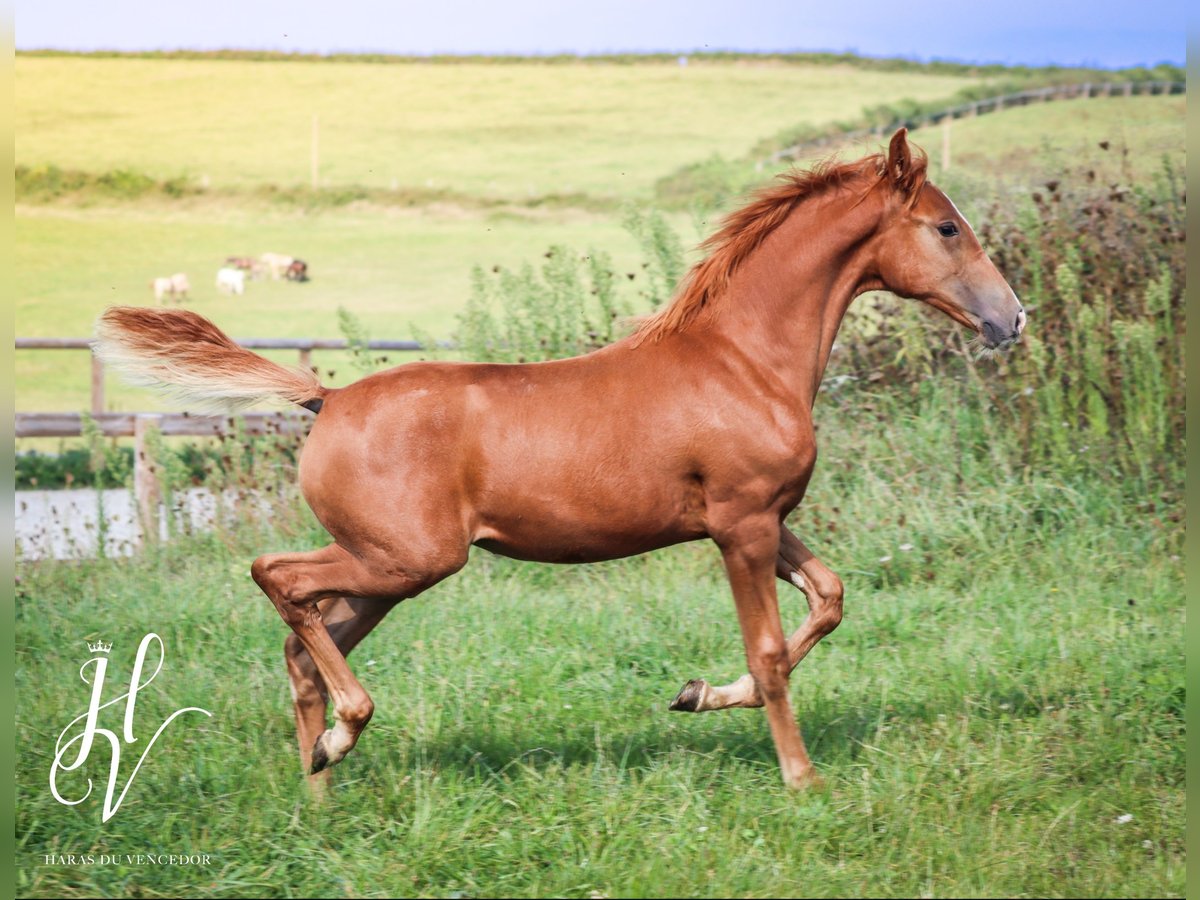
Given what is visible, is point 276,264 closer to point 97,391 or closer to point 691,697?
point 97,391

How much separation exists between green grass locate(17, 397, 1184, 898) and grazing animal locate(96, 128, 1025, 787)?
0.37 m

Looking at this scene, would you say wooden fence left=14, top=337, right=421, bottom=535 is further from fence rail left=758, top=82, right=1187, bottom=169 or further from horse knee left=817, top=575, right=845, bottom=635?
fence rail left=758, top=82, right=1187, bottom=169

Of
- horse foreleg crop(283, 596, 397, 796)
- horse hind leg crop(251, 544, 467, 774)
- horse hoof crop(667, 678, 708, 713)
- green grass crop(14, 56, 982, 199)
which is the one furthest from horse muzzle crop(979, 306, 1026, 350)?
green grass crop(14, 56, 982, 199)

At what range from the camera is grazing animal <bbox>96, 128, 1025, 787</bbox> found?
3.94 meters

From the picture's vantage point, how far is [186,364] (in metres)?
4.10

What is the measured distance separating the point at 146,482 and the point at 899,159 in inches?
305

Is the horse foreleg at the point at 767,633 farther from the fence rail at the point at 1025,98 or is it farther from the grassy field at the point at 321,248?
the fence rail at the point at 1025,98

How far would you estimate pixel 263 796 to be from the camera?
4.01m

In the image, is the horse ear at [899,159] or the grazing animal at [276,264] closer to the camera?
the horse ear at [899,159]

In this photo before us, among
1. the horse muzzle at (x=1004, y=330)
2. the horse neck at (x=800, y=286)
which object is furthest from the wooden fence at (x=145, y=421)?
the horse muzzle at (x=1004, y=330)

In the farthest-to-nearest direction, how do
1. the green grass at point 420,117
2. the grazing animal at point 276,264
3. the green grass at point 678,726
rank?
1. the green grass at point 420,117
2. the grazing animal at point 276,264
3. the green grass at point 678,726

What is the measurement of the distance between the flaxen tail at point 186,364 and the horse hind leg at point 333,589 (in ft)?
2.04

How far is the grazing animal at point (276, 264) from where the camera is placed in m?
20.9

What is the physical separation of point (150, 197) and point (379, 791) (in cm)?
2208
